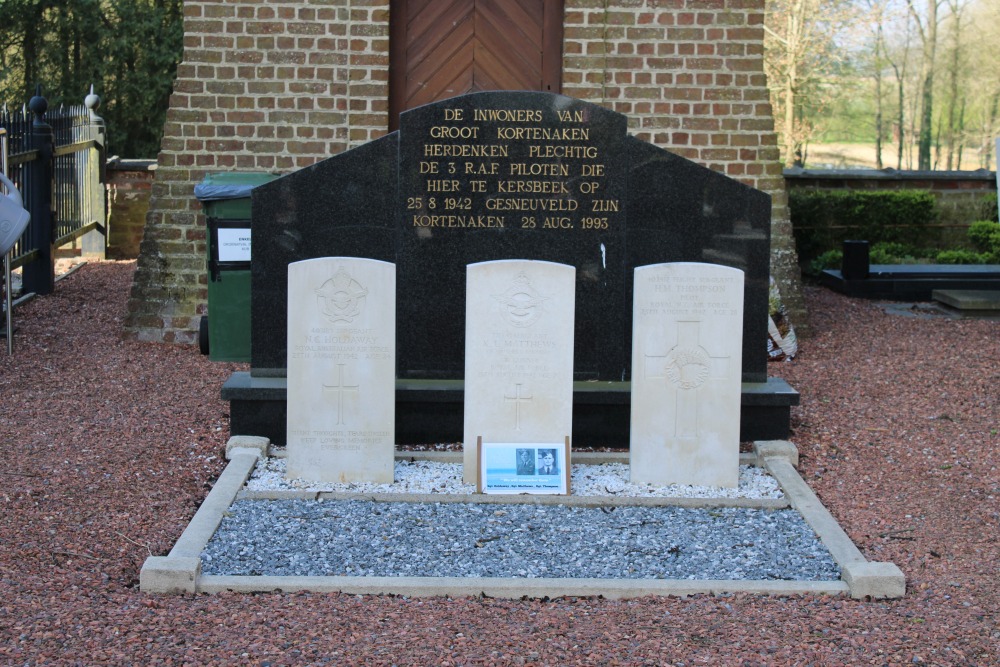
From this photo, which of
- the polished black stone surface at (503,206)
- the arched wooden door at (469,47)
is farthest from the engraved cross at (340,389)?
the arched wooden door at (469,47)

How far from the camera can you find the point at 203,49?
947 cm

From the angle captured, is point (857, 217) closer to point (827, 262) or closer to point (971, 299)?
point (827, 262)

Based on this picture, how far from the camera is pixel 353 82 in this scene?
374 inches

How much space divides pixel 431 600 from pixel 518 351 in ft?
5.46

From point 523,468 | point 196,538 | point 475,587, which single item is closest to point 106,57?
point 523,468

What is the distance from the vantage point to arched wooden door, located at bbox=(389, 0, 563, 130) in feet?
31.9

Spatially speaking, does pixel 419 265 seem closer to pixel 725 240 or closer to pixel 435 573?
pixel 725 240

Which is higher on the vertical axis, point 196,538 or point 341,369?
point 341,369

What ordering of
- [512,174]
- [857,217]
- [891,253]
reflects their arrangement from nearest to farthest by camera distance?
[512,174]
[891,253]
[857,217]

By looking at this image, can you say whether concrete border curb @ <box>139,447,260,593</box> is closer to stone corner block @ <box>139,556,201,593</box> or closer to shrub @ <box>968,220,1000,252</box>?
stone corner block @ <box>139,556,201,593</box>

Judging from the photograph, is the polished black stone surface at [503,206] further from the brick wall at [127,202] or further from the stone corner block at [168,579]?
the brick wall at [127,202]

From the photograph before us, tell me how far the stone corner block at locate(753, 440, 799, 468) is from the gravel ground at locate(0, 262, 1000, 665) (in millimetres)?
92

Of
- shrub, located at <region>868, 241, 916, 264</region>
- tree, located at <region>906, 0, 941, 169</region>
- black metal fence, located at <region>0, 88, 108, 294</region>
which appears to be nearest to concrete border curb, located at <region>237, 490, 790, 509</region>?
black metal fence, located at <region>0, 88, 108, 294</region>

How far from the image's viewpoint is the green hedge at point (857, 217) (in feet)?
52.4
